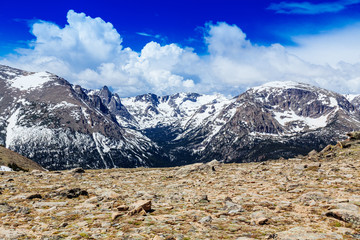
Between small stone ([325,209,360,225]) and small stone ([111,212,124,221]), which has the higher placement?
small stone ([325,209,360,225])

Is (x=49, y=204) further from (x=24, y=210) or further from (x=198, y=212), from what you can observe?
(x=198, y=212)

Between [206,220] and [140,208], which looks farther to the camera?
[140,208]

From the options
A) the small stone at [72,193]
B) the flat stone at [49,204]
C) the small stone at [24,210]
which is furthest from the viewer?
the small stone at [72,193]

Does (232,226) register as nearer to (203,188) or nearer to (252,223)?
(252,223)

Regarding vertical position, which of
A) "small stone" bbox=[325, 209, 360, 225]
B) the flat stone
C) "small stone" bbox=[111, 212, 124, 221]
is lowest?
the flat stone

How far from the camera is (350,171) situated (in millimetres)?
20828

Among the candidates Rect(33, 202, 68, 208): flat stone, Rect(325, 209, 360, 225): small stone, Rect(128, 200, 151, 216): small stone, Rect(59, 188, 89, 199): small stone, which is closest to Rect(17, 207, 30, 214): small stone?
Rect(33, 202, 68, 208): flat stone

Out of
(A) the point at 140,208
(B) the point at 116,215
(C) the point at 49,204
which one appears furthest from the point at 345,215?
(C) the point at 49,204

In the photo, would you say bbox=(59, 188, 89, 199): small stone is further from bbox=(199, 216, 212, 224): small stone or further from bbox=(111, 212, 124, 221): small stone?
bbox=(199, 216, 212, 224): small stone

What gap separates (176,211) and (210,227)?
3.34m

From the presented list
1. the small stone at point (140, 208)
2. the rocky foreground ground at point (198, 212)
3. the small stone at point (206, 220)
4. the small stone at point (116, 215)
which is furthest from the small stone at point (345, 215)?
the small stone at point (116, 215)

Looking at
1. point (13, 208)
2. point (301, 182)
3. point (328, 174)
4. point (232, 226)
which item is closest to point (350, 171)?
point (328, 174)

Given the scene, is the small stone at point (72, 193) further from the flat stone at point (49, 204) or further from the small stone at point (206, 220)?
the small stone at point (206, 220)

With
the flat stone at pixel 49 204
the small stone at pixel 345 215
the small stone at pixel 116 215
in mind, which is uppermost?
the small stone at pixel 345 215
